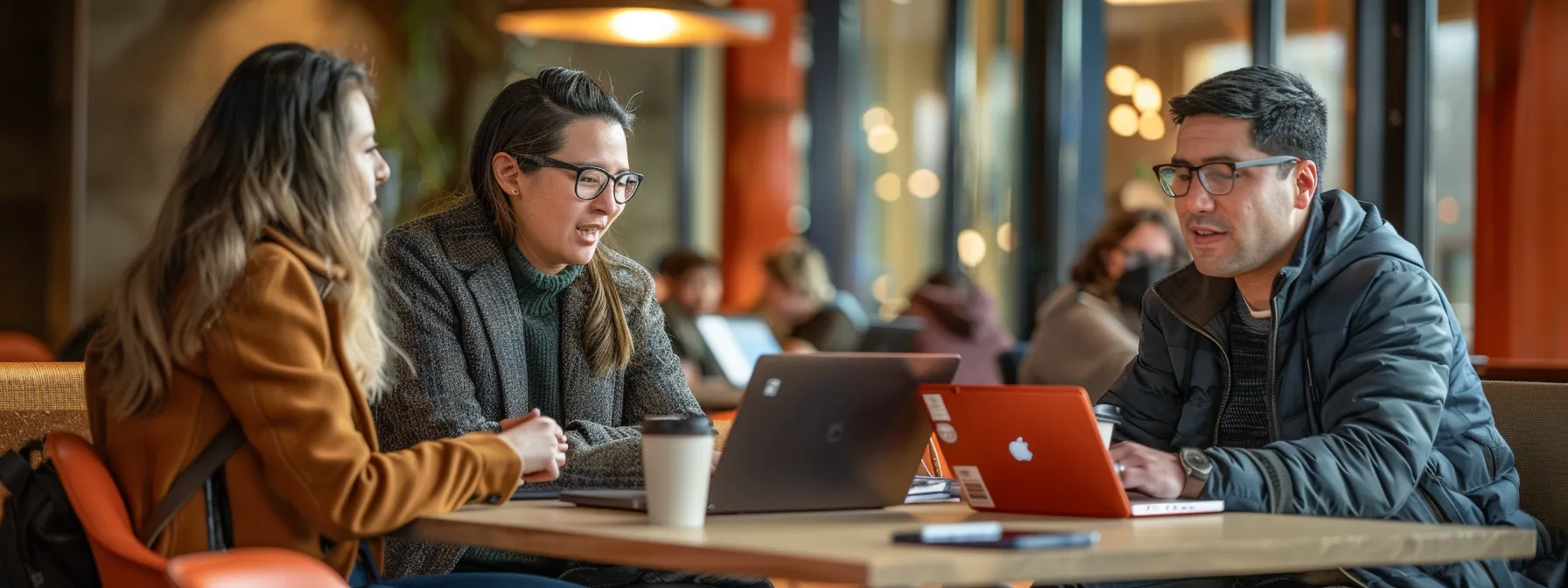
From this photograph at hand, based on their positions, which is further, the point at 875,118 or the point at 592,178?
the point at 875,118

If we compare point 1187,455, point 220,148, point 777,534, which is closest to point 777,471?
point 777,534

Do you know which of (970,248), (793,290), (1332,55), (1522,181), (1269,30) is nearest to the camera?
(1522,181)

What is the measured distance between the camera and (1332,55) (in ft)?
19.1

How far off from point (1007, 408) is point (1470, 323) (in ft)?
13.4

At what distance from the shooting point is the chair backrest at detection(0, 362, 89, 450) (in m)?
2.36

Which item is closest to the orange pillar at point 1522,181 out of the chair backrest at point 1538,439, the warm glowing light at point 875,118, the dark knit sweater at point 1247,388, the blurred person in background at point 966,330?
the blurred person in background at point 966,330

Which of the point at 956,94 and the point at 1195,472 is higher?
the point at 956,94

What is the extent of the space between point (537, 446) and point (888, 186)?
8078 millimetres

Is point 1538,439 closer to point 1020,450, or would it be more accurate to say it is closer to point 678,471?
point 1020,450

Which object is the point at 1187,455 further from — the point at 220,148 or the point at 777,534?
the point at 220,148

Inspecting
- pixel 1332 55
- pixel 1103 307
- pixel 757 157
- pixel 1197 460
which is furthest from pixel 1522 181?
pixel 757 157

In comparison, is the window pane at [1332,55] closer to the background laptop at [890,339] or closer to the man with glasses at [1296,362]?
the background laptop at [890,339]

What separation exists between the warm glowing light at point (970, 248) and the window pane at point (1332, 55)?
105 inches

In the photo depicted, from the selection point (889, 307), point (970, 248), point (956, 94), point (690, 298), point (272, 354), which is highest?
point (956, 94)
